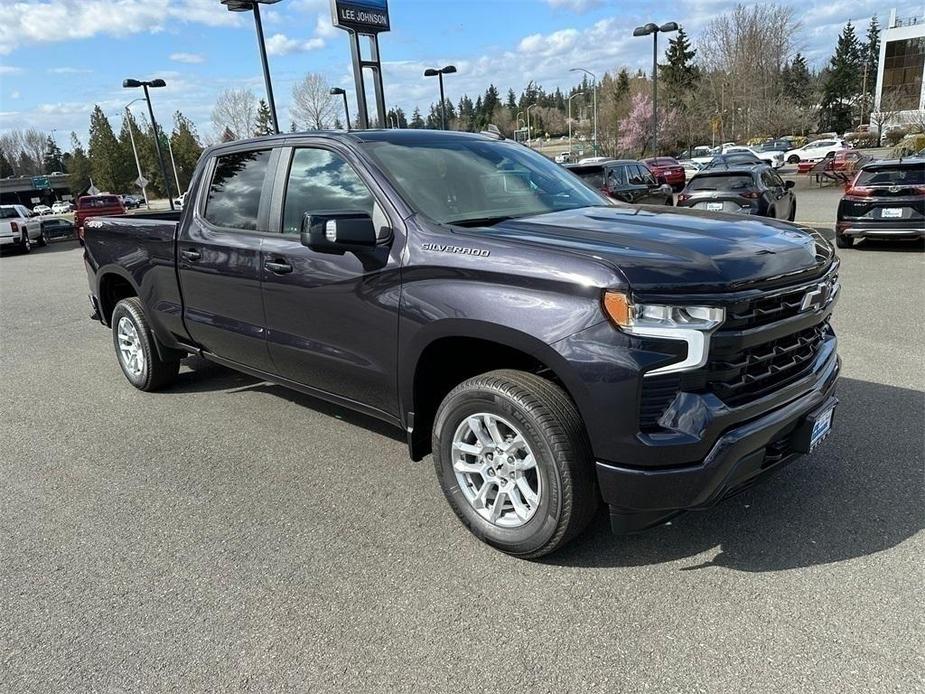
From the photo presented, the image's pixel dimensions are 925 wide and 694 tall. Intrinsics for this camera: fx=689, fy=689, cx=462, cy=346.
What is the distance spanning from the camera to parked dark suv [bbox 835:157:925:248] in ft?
36.9

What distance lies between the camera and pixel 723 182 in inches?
498

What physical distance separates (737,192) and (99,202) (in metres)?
28.4

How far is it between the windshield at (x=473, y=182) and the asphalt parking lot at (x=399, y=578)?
5.14 ft

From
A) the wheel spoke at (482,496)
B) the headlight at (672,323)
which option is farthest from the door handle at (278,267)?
the headlight at (672,323)

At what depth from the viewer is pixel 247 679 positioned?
8.14ft

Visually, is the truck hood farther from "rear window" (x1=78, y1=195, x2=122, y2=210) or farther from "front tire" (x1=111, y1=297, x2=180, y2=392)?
"rear window" (x1=78, y1=195, x2=122, y2=210)

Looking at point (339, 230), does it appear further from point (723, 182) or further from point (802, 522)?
point (723, 182)

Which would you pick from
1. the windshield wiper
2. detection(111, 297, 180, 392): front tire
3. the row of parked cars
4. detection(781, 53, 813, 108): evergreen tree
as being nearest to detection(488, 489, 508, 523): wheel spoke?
the windshield wiper

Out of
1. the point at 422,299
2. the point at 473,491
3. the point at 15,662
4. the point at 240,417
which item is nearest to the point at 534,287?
the point at 422,299

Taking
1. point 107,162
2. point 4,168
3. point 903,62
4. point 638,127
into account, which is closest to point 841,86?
point 903,62

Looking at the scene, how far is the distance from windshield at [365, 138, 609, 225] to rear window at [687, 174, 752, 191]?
9.16m

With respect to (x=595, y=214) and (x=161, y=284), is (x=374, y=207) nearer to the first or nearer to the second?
(x=595, y=214)

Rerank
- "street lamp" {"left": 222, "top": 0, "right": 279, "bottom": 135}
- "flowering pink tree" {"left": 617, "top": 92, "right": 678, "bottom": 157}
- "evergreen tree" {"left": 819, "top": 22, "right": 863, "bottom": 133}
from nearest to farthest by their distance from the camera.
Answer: "street lamp" {"left": 222, "top": 0, "right": 279, "bottom": 135}, "flowering pink tree" {"left": 617, "top": 92, "right": 678, "bottom": 157}, "evergreen tree" {"left": 819, "top": 22, "right": 863, "bottom": 133}

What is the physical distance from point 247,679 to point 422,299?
5.57ft
